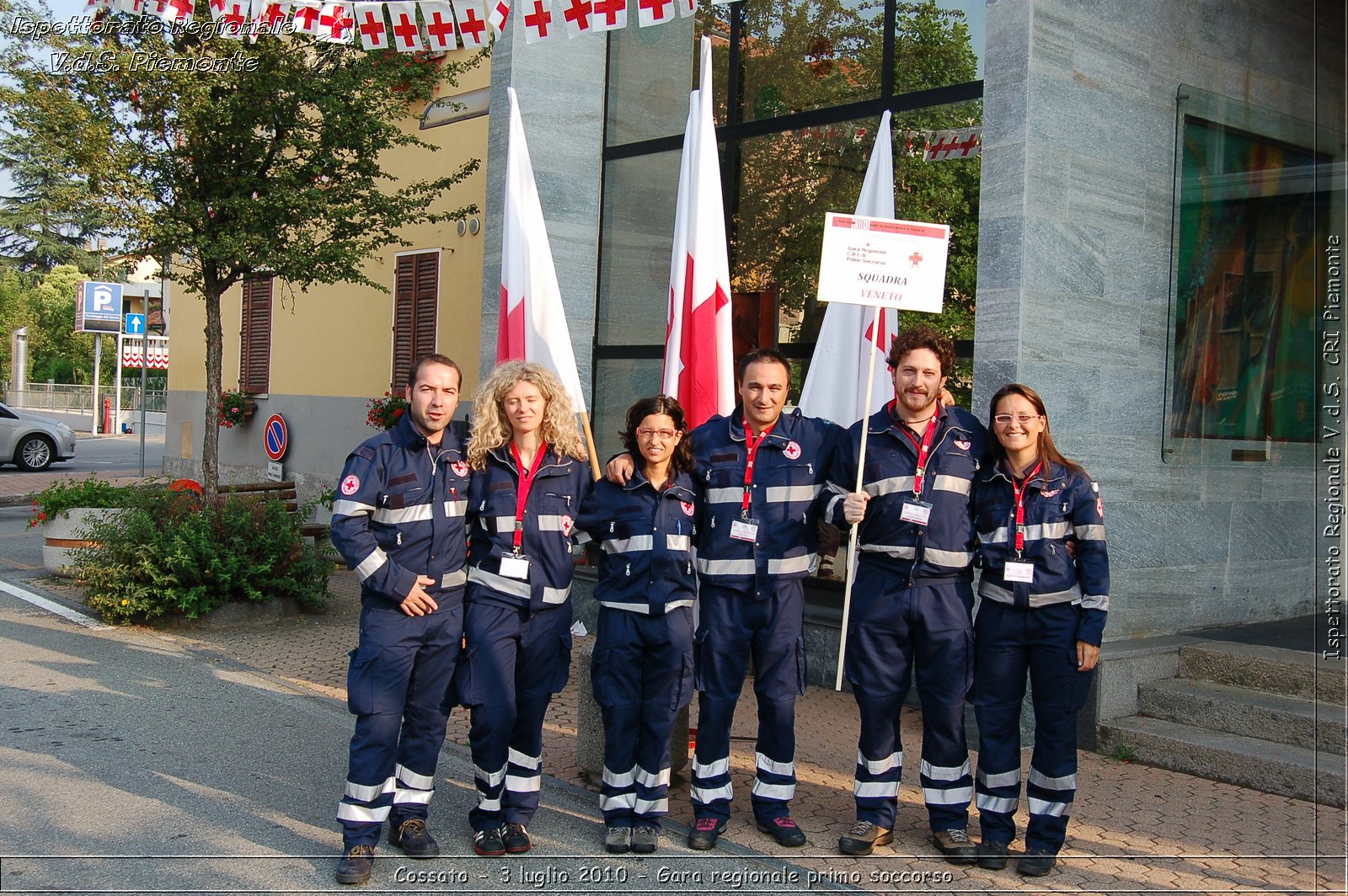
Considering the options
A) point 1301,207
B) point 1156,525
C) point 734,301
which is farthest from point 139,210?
point 1301,207

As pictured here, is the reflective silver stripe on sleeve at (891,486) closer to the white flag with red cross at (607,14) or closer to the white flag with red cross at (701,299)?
the white flag with red cross at (701,299)

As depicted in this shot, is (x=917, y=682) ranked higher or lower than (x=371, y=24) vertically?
lower

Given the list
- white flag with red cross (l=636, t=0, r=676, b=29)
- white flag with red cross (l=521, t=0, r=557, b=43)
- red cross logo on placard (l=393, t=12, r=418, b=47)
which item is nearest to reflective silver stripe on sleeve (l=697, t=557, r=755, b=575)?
white flag with red cross (l=636, t=0, r=676, b=29)

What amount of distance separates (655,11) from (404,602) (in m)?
4.70

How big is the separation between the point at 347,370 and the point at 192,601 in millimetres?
6876

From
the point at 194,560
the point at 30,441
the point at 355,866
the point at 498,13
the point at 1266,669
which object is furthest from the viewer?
the point at 30,441

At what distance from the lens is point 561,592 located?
498 centimetres

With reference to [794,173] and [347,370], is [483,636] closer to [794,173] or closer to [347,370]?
[794,173]

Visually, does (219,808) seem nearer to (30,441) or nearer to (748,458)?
(748,458)

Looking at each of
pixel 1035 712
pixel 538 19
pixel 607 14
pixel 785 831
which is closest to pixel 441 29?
pixel 538 19

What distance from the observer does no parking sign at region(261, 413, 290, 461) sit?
16.4 metres

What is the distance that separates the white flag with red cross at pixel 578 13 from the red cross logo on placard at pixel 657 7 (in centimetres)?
40

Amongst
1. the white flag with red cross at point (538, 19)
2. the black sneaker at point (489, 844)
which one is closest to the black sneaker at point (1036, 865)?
the black sneaker at point (489, 844)

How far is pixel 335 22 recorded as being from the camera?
8.75 meters
